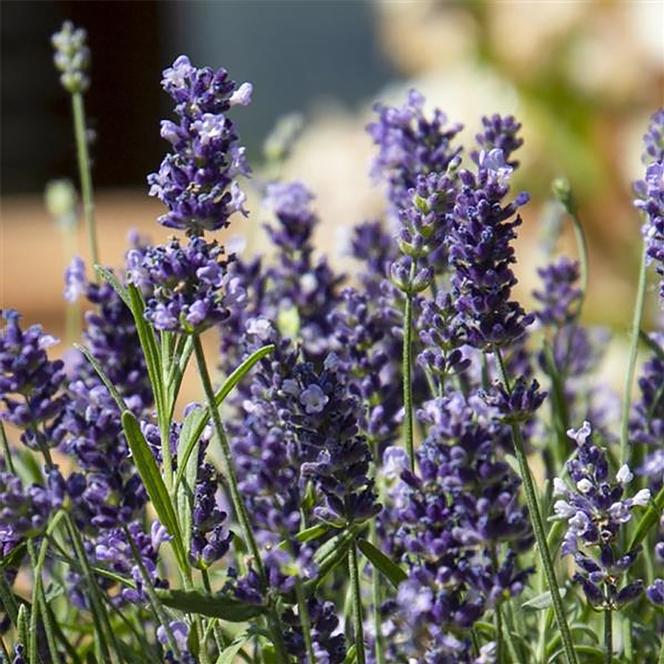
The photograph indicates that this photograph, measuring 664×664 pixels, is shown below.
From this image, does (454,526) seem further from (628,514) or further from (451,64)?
(451,64)

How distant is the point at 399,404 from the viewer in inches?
38.4

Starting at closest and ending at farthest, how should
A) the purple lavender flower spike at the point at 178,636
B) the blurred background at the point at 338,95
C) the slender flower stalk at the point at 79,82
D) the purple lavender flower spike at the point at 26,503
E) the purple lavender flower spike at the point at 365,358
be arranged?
1. the purple lavender flower spike at the point at 26,503
2. the purple lavender flower spike at the point at 178,636
3. the purple lavender flower spike at the point at 365,358
4. the slender flower stalk at the point at 79,82
5. the blurred background at the point at 338,95

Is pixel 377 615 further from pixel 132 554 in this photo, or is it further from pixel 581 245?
pixel 581 245

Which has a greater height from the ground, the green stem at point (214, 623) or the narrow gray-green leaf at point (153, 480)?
the narrow gray-green leaf at point (153, 480)

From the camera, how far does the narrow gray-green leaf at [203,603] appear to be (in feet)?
2.08

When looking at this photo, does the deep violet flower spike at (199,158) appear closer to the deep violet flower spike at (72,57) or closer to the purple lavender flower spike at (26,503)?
the purple lavender flower spike at (26,503)

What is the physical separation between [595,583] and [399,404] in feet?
0.97

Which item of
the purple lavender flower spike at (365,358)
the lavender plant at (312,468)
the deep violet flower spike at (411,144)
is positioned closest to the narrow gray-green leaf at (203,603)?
the lavender plant at (312,468)

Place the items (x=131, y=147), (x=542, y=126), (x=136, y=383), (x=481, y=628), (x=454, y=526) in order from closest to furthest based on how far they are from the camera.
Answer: (x=454, y=526)
(x=481, y=628)
(x=136, y=383)
(x=542, y=126)
(x=131, y=147)

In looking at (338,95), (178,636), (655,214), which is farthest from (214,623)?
(338,95)

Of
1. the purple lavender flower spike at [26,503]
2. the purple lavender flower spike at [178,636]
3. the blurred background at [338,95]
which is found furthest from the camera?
the blurred background at [338,95]

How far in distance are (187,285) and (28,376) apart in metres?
0.12

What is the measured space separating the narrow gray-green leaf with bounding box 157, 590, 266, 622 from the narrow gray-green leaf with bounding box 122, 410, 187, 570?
0.15 feet

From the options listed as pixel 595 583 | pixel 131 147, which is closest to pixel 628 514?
pixel 595 583
